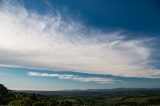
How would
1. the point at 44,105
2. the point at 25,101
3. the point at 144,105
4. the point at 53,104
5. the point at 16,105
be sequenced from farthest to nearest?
1. the point at 144,105
2. the point at 53,104
3. the point at 44,105
4. the point at 25,101
5. the point at 16,105

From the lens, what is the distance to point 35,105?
116125mm

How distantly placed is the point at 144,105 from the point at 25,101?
102834 mm

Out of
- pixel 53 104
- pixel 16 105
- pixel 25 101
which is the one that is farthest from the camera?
pixel 53 104

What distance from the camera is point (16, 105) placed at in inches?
3723

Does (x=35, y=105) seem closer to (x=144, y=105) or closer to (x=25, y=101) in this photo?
(x=25, y=101)

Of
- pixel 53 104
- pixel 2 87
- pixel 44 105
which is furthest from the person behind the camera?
pixel 2 87

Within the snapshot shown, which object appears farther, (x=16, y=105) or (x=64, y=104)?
(x=64, y=104)

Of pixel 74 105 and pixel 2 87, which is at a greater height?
pixel 2 87

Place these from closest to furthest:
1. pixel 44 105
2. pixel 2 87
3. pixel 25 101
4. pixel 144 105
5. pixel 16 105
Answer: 1. pixel 16 105
2. pixel 25 101
3. pixel 44 105
4. pixel 2 87
5. pixel 144 105

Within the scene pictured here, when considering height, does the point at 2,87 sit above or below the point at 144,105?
above

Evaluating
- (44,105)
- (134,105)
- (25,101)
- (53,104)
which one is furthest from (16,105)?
(134,105)

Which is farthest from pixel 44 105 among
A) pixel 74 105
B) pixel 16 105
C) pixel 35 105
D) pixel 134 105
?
pixel 134 105

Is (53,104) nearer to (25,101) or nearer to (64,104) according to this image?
(64,104)

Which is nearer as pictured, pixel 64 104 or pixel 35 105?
pixel 35 105
